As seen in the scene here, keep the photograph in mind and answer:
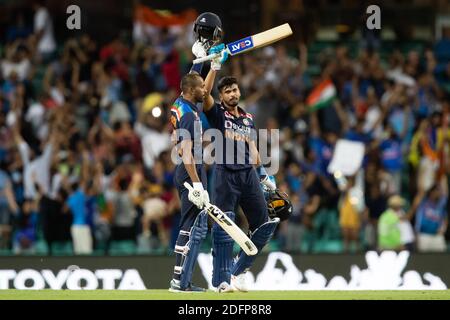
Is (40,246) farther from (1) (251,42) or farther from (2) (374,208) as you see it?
(1) (251,42)

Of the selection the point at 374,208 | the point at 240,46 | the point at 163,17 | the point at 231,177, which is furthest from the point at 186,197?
the point at 163,17

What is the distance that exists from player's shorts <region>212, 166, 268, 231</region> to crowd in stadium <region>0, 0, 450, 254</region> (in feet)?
17.8

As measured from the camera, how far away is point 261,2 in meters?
23.7

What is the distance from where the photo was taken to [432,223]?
18.2 m

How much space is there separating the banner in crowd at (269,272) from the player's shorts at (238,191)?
3924mm

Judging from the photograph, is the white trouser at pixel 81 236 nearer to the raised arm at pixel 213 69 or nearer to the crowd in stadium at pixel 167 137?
the crowd in stadium at pixel 167 137

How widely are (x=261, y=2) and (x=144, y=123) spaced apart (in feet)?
16.8

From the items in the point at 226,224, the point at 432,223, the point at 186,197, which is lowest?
the point at 432,223

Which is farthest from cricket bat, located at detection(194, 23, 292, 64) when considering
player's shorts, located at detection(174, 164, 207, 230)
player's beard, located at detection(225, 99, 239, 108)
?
player's shorts, located at detection(174, 164, 207, 230)

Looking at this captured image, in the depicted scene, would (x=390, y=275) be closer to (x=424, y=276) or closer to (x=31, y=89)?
(x=424, y=276)

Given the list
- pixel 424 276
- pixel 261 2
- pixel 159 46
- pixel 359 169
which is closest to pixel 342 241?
pixel 359 169

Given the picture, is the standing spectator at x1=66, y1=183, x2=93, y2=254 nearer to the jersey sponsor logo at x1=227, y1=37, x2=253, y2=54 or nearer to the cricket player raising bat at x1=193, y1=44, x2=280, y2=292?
the cricket player raising bat at x1=193, y1=44, x2=280, y2=292

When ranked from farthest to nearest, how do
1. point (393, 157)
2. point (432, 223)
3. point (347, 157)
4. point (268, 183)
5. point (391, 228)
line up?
point (393, 157) < point (347, 157) < point (432, 223) < point (391, 228) < point (268, 183)

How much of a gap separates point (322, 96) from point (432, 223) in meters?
3.33
